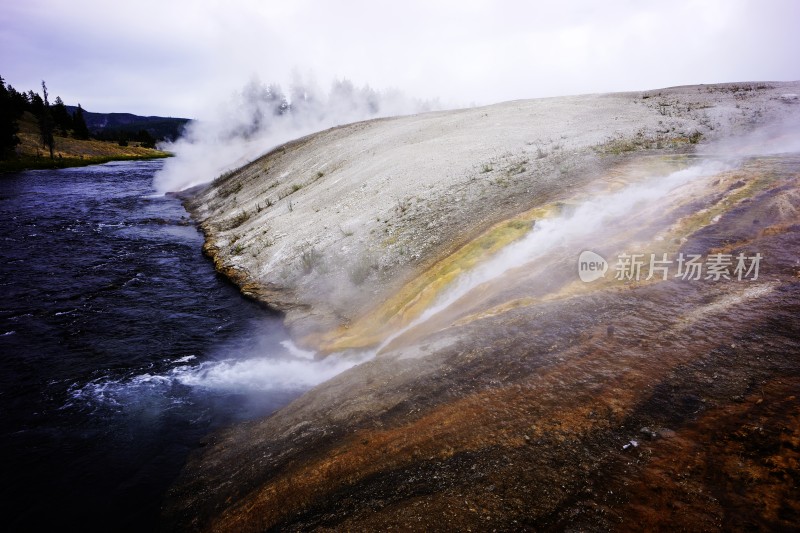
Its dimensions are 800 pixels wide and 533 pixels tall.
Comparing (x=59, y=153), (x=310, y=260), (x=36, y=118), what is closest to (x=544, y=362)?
(x=310, y=260)

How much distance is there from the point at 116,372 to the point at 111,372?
9 cm

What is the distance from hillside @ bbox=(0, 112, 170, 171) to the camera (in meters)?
42.4

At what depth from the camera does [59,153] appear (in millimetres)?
55375

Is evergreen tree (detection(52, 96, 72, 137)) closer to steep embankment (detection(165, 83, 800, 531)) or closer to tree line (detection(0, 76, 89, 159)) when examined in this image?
tree line (detection(0, 76, 89, 159))

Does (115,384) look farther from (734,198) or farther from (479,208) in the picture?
(734,198)

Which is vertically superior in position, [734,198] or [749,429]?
[734,198]

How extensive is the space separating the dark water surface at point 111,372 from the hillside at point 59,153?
1433 inches

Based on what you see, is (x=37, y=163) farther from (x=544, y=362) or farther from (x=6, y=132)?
(x=544, y=362)

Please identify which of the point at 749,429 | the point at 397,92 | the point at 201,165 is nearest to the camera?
the point at 749,429

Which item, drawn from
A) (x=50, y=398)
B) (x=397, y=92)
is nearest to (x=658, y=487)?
(x=50, y=398)

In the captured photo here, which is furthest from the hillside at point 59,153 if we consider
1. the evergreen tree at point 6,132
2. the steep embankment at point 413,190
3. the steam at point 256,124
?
the steep embankment at point 413,190

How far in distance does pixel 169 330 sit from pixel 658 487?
9.98 meters

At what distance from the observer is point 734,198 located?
799 cm

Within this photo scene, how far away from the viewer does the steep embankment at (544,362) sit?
11.3 ft
